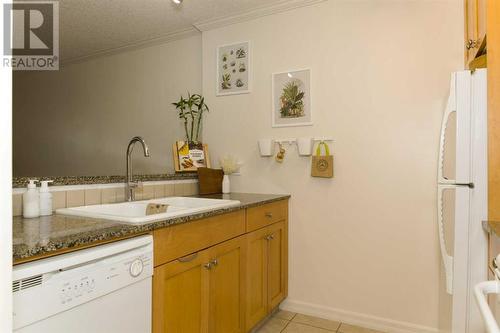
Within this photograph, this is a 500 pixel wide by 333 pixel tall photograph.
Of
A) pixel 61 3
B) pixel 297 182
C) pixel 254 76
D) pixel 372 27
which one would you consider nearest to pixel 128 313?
pixel 297 182

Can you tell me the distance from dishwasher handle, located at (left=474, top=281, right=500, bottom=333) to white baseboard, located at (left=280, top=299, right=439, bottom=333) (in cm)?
135

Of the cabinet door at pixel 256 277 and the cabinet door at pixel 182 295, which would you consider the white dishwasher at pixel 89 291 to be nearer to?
the cabinet door at pixel 182 295

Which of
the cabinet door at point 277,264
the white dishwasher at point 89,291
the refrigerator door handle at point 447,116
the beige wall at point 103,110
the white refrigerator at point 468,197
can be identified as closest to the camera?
the white dishwasher at point 89,291

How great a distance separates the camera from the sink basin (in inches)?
47.1

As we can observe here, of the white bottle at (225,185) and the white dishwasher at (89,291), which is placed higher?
the white bottle at (225,185)

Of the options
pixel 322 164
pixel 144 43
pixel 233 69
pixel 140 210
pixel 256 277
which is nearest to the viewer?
pixel 140 210

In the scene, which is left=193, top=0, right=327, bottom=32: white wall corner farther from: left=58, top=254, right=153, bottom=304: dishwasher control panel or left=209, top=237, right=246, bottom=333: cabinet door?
left=58, top=254, right=153, bottom=304: dishwasher control panel

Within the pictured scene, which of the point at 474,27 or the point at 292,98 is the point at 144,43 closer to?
the point at 292,98

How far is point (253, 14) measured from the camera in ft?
7.90

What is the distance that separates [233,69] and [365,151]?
1250 millimetres

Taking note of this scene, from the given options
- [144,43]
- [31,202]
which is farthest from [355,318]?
[144,43]

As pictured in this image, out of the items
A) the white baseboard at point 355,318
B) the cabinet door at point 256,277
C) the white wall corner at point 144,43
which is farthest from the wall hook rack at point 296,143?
the white wall corner at point 144,43

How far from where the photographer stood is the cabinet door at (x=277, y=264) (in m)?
2.06

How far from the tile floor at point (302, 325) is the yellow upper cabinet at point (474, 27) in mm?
1777
